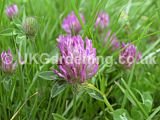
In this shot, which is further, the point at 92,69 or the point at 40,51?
the point at 40,51

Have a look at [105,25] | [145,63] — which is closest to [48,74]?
[145,63]

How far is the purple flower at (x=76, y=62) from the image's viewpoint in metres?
0.75

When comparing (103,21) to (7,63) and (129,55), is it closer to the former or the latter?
(129,55)

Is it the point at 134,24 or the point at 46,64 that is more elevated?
the point at 134,24

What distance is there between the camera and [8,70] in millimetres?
912

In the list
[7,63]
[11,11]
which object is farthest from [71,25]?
[7,63]

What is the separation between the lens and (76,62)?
0.75 m

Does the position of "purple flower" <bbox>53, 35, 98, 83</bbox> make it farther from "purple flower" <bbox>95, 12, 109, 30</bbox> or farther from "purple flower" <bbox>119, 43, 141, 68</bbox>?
"purple flower" <bbox>95, 12, 109, 30</bbox>

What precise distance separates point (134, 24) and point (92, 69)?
2.58 ft

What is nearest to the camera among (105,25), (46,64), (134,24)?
(46,64)

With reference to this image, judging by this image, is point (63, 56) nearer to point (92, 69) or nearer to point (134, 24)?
point (92, 69)

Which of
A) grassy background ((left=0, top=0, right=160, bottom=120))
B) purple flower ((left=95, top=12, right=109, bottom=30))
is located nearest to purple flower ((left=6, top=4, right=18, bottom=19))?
grassy background ((left=0, top=0, right=160, bottom=120))

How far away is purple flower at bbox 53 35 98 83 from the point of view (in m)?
0.75

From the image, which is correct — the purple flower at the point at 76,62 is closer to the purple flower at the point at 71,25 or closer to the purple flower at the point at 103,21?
the purple flower at the point at 71,25
